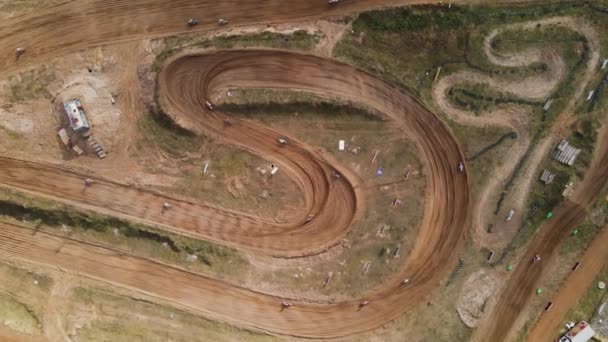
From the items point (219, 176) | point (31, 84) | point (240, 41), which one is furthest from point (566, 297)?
point (31, 84)

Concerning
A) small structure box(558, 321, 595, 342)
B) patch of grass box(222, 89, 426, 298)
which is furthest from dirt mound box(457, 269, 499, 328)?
small structure box(558, 321, 595, 342)

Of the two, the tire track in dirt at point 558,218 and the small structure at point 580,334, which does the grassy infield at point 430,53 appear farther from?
the small structure at point 580,334

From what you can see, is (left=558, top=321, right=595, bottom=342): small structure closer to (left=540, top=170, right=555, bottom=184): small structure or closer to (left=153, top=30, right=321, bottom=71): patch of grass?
(left=540, top=170, right=555, bottom=184): small structure

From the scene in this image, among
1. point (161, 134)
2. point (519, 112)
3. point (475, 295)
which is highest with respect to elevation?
point (161, 134)

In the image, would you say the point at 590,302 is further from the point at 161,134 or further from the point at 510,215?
the point at 161,134

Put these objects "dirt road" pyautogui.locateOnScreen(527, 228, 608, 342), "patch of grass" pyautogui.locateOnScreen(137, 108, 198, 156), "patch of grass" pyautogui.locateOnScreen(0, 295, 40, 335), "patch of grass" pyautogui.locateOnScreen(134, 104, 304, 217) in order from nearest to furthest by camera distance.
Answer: "patch of grass" pyautogui.locateOnScreen(0, 295, 40, 335), "dirt road" pyautogui.locateOnScreen(527, 228, 608, 342), "patch of grass" pyautogui.locateOnScreen(137, 108, 198, 156), "patch of grass" pyautogui.locateOnScreen(134, 104, 304, 217)

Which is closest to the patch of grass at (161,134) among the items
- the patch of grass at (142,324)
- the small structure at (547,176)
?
the patch of grass at (142,324)
